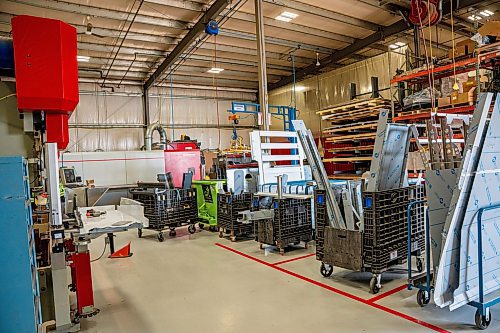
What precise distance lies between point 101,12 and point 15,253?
21.2ft

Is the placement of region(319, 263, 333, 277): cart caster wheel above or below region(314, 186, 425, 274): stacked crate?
below

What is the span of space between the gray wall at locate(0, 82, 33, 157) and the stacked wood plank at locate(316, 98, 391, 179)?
5839mm

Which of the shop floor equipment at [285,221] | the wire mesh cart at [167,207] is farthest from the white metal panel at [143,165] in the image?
the shop floor equipment at [285,221]

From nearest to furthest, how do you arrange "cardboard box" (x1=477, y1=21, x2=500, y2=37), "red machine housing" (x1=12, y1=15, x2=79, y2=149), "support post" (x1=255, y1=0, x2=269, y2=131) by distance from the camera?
"red machine housing" (x1=12, y1=15, x2=79, y2=149) → "cardboard box" (x1=477, y1=21, x2=500, y2=37) → "support post" (x1=255, y1=0, x2=269, y2=131)

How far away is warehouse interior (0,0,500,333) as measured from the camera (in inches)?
91.7

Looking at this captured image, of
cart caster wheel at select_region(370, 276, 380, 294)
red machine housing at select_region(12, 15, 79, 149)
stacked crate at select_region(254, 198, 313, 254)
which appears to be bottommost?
cart caster wheel at select_region(370, 276, 380, 294)

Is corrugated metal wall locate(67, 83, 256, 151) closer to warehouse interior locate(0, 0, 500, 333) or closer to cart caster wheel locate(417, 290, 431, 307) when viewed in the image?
warehouse interior locate(0, 0, 500, 333)

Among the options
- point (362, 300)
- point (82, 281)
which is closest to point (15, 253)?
point (82, 281)

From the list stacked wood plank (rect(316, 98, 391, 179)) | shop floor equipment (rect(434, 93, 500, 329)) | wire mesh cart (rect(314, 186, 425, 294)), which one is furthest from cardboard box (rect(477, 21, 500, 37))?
shop floor equipment (rect(434, 93, 500, 329))

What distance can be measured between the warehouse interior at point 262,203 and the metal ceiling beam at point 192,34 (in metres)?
0.05

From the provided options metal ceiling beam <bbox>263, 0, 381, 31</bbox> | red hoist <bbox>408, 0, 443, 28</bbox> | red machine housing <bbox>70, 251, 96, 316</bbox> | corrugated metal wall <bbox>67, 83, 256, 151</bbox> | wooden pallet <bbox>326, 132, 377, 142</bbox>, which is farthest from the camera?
corrugated metal wall <bbox>67, 83, 256, 151</bbox>

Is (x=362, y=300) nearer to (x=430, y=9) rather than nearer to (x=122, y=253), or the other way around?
(x=122, y=253)

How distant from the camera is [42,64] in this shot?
2287 millimetres

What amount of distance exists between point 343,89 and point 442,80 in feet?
15.6
